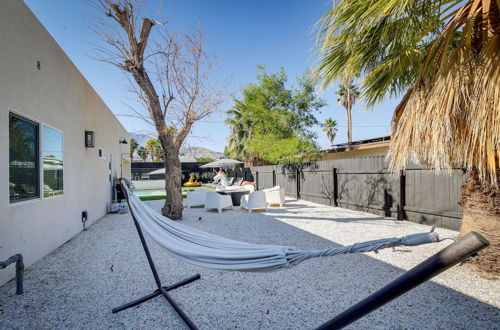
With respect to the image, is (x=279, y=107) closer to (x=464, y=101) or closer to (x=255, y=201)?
(x=255, y=201)

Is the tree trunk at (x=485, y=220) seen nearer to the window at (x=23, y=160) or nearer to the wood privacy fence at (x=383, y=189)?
the wood privacy fence at (x=383, y=189)

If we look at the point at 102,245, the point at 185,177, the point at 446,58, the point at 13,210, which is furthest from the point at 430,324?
the point at 185,177

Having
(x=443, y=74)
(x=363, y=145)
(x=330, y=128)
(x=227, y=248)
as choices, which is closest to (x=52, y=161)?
(x=227, y=248)

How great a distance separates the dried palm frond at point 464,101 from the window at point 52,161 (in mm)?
5290

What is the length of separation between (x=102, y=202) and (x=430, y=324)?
8221 millimetres

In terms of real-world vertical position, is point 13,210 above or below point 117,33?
below

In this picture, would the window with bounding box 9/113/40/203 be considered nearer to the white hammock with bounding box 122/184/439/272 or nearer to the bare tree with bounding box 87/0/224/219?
the white hammock with bounding box 122/184/439/272

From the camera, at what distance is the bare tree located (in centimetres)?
682

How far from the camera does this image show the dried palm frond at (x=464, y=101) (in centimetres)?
243

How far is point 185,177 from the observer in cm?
2450

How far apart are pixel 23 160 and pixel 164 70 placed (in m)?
4.99

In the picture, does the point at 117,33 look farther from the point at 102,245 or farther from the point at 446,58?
the point at 446,58

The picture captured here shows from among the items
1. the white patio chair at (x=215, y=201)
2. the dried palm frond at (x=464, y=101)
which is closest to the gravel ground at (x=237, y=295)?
the dried palm frond at (x=464, y=101)

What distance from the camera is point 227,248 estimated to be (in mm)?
2057
